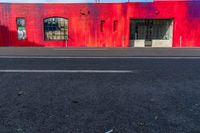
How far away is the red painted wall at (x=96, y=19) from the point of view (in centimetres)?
2373

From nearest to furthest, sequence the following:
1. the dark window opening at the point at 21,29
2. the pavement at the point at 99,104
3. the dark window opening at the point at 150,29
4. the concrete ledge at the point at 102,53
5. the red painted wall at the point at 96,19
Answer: the pavement at the point at 99,104
the concrete ledge at the point at 102,53
the red painted wall at the point at 96,19
the dark window opening at the point at 21,29
the dark window opening at the point at 150,29

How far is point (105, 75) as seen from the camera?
7129mm

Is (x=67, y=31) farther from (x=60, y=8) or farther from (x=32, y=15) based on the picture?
(x=32, y=15)

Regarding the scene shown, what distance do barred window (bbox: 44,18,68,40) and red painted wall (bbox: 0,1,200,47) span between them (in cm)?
47

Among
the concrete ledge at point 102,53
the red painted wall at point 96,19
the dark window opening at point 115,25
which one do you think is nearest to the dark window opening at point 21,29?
the red painted wall at point 96,19

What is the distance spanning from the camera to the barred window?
2444cm

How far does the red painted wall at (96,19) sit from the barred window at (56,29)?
1.55ft

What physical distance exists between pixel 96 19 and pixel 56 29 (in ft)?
15.7

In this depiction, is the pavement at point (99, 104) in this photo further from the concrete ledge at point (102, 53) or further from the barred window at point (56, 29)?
the barred window at point (56, 29)

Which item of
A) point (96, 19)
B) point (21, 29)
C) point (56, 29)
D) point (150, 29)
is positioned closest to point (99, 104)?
point (96, 19)

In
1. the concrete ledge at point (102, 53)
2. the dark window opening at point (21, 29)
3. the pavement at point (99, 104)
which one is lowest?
the pavement at point (99, 104)

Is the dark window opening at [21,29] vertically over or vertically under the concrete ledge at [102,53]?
over

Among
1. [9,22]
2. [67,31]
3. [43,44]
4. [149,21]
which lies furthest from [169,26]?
[9,22]

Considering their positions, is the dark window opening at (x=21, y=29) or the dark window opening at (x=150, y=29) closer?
the dark window opening at (x=21, y=29)
